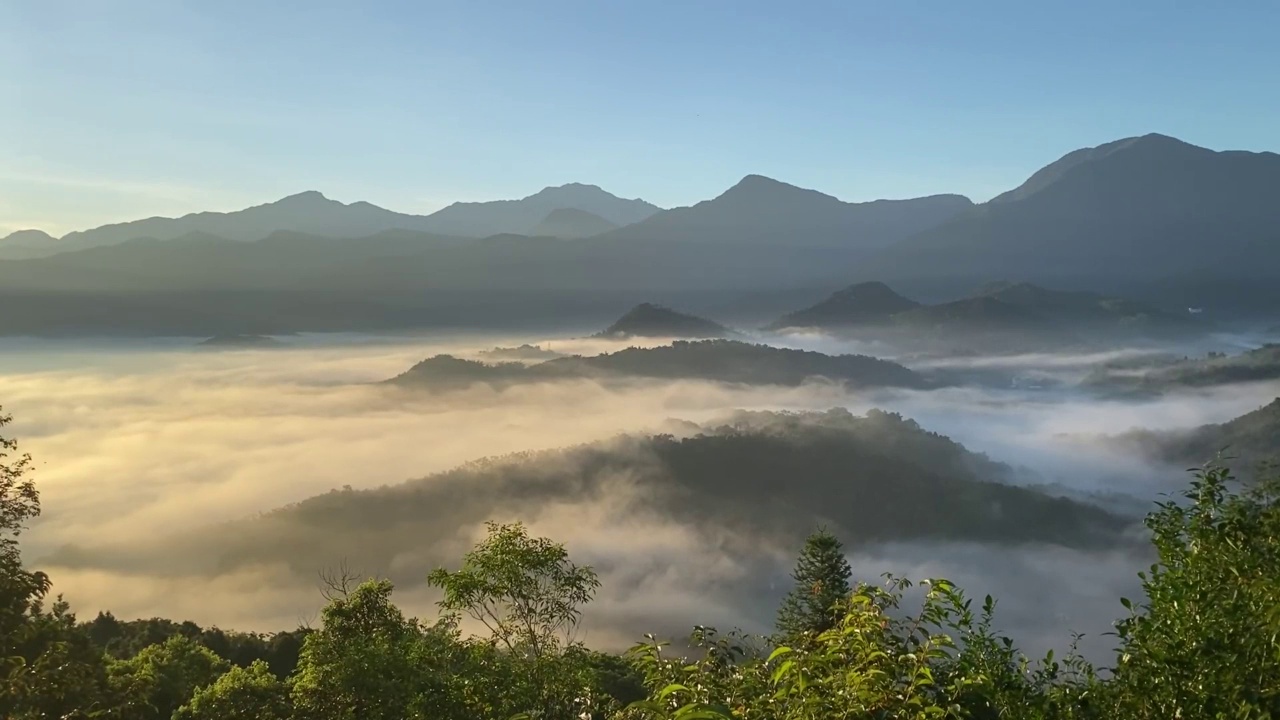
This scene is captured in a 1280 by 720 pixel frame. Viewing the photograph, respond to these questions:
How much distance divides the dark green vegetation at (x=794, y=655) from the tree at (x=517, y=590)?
1.2 inches

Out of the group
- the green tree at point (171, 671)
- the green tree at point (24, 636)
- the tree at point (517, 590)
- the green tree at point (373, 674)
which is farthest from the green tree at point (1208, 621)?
the green tree at point (171, 671)

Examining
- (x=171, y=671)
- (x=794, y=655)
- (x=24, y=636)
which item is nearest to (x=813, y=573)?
(x=171, y=671)

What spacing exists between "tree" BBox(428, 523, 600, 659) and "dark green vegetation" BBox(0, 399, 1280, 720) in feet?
0.10

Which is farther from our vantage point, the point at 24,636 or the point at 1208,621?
the point at 24,636

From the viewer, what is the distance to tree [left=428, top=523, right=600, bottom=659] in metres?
12.0

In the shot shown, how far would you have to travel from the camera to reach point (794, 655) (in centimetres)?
562

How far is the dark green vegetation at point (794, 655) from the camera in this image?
16.5 ft

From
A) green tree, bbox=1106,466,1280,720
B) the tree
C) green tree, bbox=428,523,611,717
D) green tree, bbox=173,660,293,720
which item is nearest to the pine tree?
green tree, bbox=173,660,293,720

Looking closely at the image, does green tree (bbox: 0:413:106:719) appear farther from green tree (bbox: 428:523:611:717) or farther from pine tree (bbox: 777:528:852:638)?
pine tree (bbox: 777:528:852:638)

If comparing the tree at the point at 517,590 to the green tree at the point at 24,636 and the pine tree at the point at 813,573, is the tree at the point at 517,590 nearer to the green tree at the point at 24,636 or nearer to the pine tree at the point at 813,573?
the green tree at the point at 24,636

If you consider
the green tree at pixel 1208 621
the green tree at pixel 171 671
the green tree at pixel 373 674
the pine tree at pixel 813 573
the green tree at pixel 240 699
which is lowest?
the pine tree at pixel 813 573

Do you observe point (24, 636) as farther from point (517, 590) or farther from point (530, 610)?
point (530, 610)

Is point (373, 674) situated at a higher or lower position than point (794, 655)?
lower

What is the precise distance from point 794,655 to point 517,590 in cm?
727
